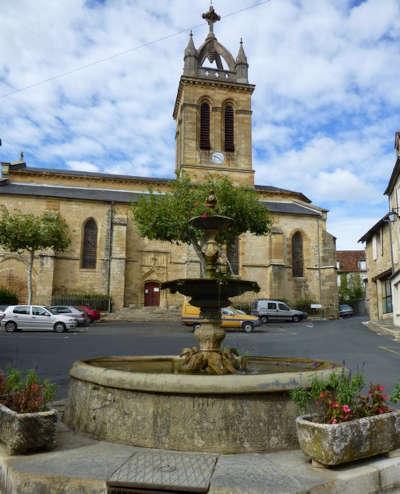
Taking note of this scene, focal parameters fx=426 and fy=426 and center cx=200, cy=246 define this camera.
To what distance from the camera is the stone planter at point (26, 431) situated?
147 inches

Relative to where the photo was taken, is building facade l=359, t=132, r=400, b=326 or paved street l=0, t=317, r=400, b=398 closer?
paved street l=0, t=317, r=400, b=398

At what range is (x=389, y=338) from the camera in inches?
732

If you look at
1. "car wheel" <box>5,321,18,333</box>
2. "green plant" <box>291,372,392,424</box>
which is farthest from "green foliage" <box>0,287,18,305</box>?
"green plant" <box>291,372,392,424</box>

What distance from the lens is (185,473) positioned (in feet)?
11.0

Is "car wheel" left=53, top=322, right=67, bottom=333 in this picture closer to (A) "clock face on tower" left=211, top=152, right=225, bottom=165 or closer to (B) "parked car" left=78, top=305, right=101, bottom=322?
(B) "parked car" left=78, top=305, right=101, bottom=322

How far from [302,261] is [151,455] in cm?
3466

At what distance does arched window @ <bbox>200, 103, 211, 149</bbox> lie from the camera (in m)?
38.0

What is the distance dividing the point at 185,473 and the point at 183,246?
104 ft

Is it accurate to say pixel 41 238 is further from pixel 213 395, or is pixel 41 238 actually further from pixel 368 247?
pixel 213 395

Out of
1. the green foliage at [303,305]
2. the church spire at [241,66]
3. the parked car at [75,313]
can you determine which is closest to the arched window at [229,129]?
the church spire at [241,66]

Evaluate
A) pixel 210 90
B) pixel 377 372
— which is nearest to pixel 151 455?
pixel 377 372

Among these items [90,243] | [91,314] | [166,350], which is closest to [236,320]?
[166,350]

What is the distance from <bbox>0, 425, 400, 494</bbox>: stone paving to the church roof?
28825 mm

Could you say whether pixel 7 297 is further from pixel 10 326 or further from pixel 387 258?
pixel 387 258
